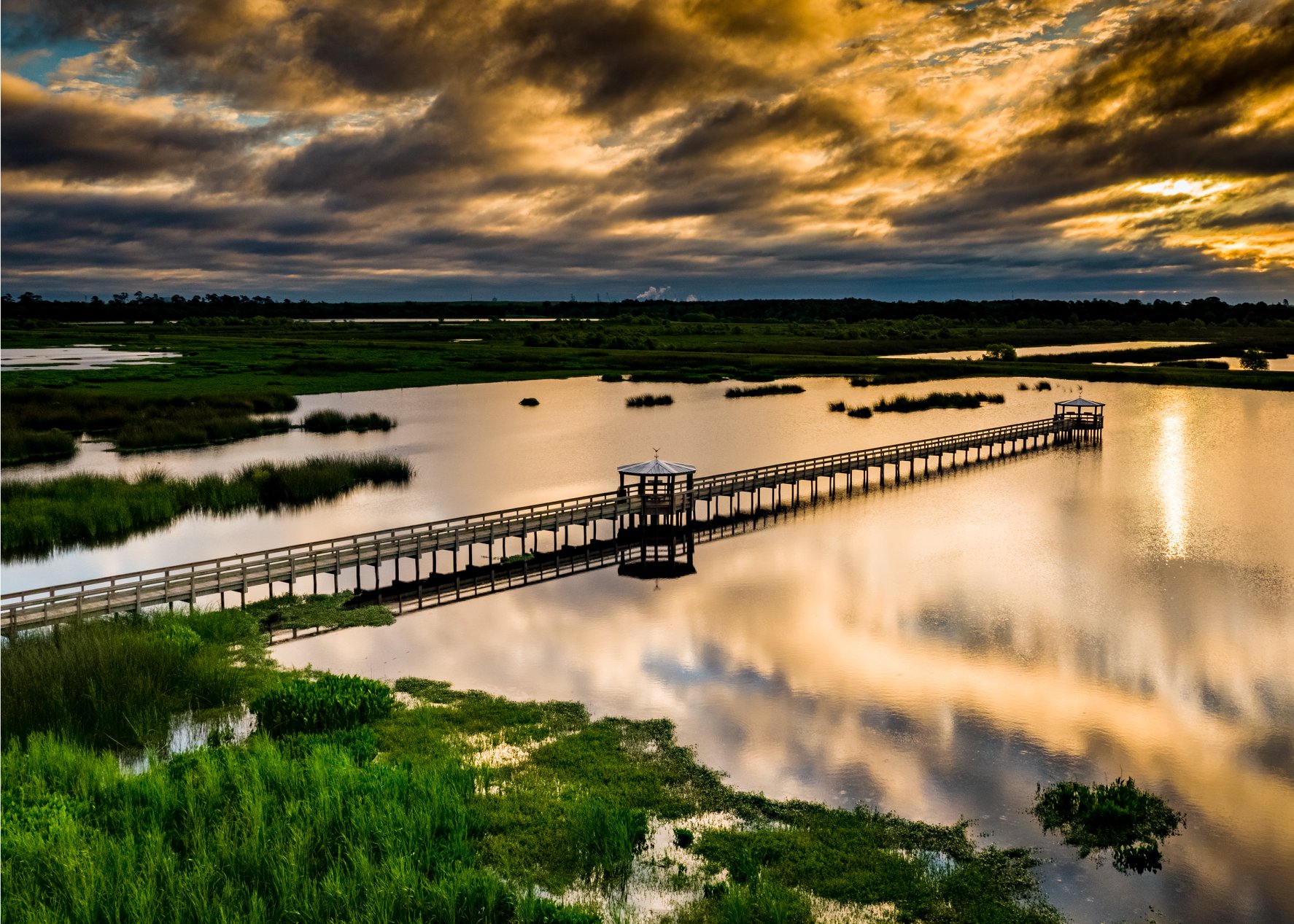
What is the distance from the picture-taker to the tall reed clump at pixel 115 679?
20.7 meters

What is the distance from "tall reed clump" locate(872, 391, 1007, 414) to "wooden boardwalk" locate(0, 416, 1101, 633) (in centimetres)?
2873

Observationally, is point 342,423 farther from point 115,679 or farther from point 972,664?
point 972,664

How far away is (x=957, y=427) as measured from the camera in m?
81.0

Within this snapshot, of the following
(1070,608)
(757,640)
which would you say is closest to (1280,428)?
(1070,608)

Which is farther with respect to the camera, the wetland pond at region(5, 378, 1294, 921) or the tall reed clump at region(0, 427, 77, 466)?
the tall reed clump at region(0, 427, 77, 466)

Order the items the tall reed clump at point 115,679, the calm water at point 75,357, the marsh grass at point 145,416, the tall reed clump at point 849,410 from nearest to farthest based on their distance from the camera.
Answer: the tall reed clump at point 115,679 < the marsh grass at point 145,416 < the tall reed clump at point 849,410 < the calm water at point 75,357

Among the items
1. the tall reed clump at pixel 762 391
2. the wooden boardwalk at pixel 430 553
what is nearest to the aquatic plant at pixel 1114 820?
the wooden boardwalk at pixel 430 553

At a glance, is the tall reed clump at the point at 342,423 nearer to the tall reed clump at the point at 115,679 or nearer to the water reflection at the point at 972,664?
the water reflection at the point at 972,664

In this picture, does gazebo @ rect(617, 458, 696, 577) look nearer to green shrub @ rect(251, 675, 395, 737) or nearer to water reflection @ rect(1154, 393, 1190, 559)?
green shrub @ rect(251, 675, 395, 737)

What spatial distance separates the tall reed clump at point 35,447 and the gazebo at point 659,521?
40764 mm

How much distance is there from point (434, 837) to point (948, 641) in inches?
736

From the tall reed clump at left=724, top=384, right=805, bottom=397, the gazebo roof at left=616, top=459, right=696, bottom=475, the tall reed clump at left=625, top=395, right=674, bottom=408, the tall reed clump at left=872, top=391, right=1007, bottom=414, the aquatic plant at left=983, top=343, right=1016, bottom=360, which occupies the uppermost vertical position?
the aquatic plant at left=983, top=343, right=1016, bottom=360

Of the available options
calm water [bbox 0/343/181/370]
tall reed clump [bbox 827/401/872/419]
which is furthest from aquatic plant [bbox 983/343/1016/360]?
calm water [bbox 0/343/181/370]

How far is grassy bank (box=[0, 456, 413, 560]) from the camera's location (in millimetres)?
39875
